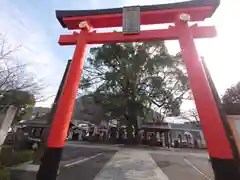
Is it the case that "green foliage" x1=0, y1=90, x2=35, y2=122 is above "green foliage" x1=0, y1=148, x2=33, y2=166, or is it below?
above

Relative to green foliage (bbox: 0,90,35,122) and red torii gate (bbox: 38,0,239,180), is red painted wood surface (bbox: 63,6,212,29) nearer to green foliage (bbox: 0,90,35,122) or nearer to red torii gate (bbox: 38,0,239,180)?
red torii gate (bbox: 38,0,239,180)

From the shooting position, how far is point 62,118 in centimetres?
312

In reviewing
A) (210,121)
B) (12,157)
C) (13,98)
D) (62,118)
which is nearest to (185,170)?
(210,121)

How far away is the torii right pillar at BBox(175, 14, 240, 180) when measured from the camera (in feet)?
7.60

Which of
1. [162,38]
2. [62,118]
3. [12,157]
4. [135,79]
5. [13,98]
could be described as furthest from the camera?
[135,79]

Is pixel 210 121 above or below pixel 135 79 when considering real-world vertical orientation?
below

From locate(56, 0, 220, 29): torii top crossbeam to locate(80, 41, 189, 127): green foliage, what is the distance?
12.4 meters

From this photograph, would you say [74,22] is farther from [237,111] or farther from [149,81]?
[149,81]

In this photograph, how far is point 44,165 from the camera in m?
2.70

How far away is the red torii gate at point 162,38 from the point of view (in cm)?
255

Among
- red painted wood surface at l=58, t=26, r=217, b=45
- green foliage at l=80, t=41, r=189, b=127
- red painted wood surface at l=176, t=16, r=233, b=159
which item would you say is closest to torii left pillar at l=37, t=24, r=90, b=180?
red painted wood surface at l=58, t=26, r=217, b=45

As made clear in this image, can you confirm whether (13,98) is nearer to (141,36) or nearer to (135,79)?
(141,36)

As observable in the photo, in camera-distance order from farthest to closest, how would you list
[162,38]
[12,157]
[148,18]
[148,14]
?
[12,157]
[148,18]
[148,14]
[162,38]

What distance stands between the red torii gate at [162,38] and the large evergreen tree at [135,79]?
12.5 meters
